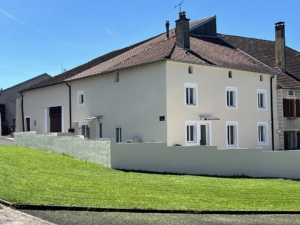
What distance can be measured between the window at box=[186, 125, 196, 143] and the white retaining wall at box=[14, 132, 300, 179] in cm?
320

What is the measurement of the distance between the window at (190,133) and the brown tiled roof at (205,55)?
3804mm

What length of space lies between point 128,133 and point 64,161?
568 cm

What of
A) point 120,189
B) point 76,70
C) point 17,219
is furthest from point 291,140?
point 17,219

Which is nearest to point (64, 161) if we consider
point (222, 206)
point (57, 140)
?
point (57, 140)

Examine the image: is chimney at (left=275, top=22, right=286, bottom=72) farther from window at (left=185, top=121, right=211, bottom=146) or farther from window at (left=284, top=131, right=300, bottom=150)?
window at (left=185, top=121, right=211, bottom=146)

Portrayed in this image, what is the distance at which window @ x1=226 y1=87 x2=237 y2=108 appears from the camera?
25.9 m

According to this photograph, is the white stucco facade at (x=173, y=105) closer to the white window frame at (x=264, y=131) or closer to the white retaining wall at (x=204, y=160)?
the white window frame at (x=264, y=131)

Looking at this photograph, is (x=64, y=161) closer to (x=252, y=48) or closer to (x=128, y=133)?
(x=128, y=133)

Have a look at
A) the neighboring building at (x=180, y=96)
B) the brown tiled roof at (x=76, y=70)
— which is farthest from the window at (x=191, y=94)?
the brown tiled roof at (x=76, y=70)

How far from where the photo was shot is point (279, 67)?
32531mm

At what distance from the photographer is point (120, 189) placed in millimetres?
13062

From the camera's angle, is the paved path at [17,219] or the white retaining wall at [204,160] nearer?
the paved path at [17,219]

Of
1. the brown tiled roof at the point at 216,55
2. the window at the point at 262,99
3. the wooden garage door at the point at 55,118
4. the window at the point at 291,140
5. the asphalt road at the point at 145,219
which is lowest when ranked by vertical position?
the asphalt road at the point at 145,219

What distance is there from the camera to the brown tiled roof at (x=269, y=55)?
30870 millimetres
